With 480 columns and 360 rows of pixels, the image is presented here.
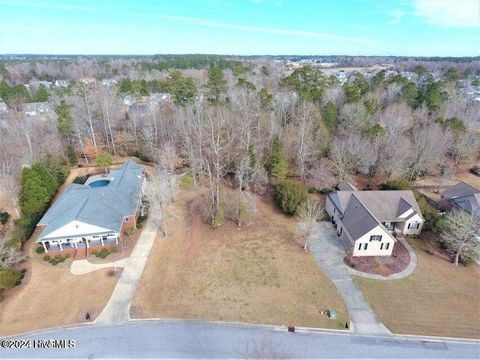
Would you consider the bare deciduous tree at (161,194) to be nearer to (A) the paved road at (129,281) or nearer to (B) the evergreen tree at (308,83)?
(A) the paved road at (129,281)

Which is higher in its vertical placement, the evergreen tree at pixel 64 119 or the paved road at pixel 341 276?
the evergreen tree at pixel 64 119

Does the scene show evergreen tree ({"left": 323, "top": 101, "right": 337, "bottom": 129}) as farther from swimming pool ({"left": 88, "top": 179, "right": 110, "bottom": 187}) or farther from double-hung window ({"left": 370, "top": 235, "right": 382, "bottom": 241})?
swimming pool ({"left": 88, "top": 179, "right": 110, "bottom": 187})

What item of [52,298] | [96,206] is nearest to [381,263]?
[52,298]

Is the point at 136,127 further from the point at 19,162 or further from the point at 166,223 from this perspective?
the point at 166,223

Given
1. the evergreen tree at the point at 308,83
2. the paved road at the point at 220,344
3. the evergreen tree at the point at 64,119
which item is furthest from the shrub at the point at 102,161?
the evergreen tree at the point at 308,83

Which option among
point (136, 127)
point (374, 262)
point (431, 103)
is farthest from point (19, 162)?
point (431, 103)
